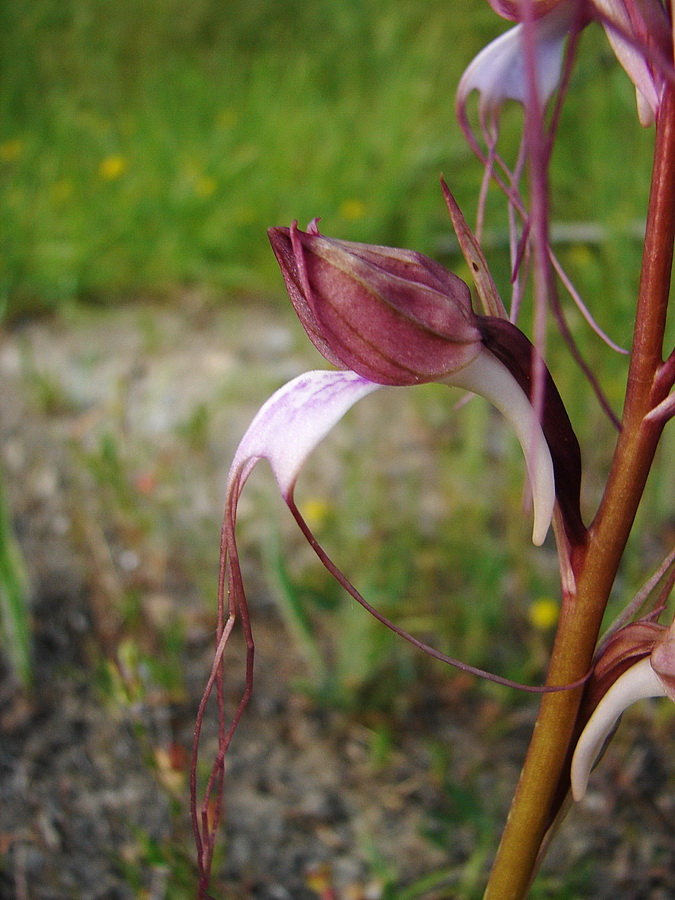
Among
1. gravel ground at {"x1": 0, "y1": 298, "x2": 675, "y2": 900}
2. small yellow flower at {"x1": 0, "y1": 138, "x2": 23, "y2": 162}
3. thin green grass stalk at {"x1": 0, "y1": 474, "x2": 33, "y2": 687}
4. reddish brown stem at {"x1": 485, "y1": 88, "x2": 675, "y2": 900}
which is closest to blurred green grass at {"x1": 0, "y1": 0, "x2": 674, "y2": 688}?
small yellow flower at {"x1": 0, "y1": 138, "x2": 23, "y2": 162}

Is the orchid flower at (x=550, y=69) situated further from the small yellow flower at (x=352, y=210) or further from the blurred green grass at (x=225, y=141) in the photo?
the small yellow flower at (x=352, y=210)

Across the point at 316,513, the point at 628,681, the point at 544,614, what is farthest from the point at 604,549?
the point at 316,513

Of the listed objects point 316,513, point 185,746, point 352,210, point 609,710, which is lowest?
point 185,746

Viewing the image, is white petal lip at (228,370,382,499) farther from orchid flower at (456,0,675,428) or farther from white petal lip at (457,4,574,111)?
white petal lip at (457,4,574,111)

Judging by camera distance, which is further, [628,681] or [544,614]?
[544,614]

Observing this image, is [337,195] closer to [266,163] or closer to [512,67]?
[266,163]

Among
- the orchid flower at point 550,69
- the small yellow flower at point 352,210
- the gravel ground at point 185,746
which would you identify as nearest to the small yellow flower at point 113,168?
the small yellow flower at point 352,210
